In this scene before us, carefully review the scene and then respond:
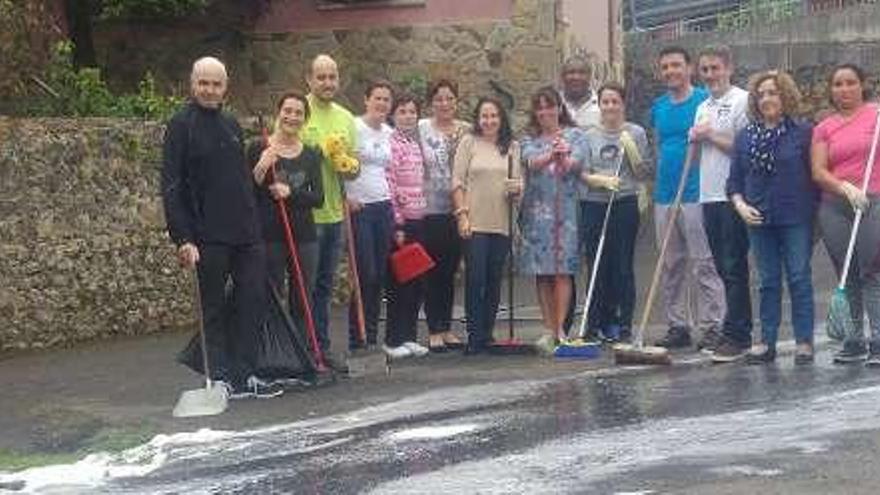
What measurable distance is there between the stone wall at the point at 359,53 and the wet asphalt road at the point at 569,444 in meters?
7.24

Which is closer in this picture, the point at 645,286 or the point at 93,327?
the point at 93,327

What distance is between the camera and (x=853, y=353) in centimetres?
918

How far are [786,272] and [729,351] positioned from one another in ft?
2.02

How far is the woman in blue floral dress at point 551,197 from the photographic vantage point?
10.1m

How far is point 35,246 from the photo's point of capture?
36.1 feet

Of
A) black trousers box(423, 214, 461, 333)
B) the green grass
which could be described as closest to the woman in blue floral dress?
black trousers box(423, 214, 461, 333)

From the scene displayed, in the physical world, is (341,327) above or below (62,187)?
below

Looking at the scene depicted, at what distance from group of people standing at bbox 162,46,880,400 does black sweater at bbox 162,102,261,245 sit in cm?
1

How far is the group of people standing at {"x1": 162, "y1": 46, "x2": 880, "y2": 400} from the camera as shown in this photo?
8.83 meters

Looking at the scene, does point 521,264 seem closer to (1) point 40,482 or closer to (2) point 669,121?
(2) point 669,121

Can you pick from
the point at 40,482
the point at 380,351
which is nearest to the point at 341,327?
the point at 380,351

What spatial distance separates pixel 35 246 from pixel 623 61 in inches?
410

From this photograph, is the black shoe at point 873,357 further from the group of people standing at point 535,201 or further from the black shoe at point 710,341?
the black shoe at point 710,341

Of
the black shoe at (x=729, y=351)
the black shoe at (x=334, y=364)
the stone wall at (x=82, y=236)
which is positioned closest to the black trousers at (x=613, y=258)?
the black shoe at (x=729, y=351)
